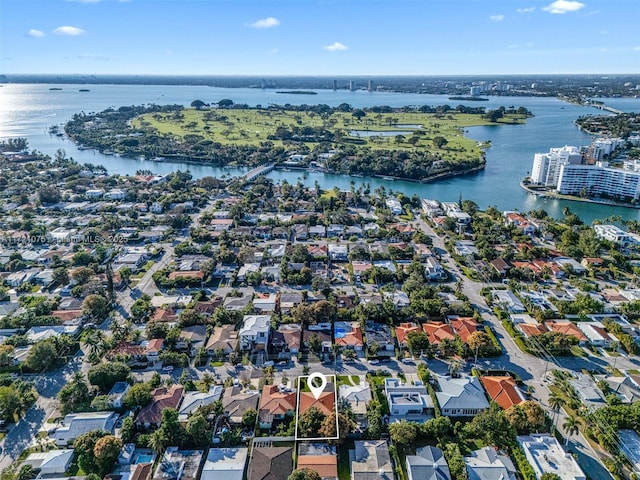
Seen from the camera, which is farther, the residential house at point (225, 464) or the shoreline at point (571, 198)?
the shoreline at point (571, 198)

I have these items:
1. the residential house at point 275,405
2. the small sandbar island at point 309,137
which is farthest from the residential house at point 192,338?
the small sandbar island at point 309,137

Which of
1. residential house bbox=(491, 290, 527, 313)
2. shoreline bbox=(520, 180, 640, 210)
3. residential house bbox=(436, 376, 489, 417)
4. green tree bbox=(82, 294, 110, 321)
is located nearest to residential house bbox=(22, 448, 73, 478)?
green tree bbox=(82, 294, 110, 321)

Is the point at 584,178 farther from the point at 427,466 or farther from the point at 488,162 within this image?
the point at 427,466

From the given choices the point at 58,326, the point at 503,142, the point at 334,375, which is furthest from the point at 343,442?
the point at 503,142

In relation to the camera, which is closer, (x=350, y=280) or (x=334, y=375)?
(x=334, y=375)

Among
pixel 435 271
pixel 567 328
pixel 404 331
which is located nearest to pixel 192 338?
pixel 404 331

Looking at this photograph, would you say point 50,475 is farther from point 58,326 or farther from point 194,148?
point 194,148

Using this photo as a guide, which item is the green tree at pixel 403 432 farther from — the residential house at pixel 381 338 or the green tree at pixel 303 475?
the residential house at pixel 381 338
